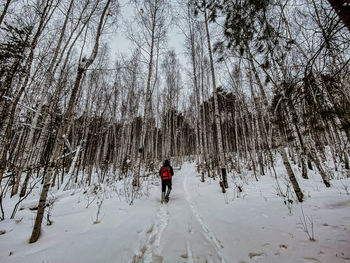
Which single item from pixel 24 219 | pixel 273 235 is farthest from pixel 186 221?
pixel 24 219

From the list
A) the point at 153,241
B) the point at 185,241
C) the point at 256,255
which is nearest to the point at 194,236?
the point at 185,241

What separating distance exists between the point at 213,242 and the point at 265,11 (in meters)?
4.16

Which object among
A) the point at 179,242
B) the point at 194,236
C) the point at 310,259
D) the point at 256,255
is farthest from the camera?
the point at 194,236

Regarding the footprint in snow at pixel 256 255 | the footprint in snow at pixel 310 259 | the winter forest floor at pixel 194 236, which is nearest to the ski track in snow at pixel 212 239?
the winter forest floor at pixel 194 236

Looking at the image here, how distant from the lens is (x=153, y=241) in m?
2.33

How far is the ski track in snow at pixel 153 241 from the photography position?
1.88 metres

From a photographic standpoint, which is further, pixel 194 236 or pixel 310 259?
pixel 194 236

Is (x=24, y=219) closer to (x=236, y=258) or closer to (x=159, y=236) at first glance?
(x=159, y=236)

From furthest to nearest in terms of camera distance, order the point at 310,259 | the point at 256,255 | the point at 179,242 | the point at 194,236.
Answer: the point at 194,236 → the point at 179,242 → the point at 256,255 → the point at 310,259

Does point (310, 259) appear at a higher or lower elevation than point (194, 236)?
higher

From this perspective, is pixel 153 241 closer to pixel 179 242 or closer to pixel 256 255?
pixel 179 242

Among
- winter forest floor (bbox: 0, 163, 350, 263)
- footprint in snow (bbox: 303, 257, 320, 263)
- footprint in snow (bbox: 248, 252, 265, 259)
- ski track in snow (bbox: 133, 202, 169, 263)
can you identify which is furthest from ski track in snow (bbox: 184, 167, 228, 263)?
footprint in snow (bbox: 303, 257, 320, 263)

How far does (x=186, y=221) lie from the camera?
3.10 meters

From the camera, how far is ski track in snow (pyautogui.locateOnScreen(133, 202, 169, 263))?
1.88 metres
